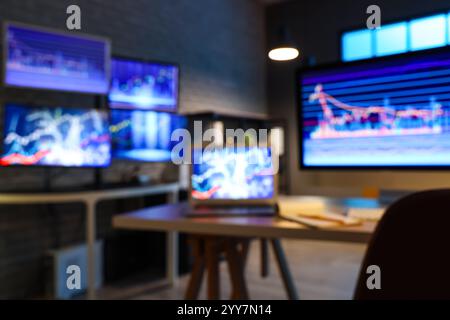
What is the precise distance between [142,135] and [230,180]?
1739mm

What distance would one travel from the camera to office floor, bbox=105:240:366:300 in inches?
104

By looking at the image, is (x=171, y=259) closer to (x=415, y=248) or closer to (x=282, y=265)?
(x=282, y=265)

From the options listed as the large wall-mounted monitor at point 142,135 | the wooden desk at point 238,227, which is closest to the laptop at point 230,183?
the wooden desk at point 238,227

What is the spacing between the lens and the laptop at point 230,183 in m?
1.51

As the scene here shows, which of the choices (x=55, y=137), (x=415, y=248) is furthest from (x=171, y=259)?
(x=415, y=248)

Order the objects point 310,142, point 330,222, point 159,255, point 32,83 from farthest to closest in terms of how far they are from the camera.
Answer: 1. point 159,255
2. point 32,83
3. point 310,142
4. point 330,222

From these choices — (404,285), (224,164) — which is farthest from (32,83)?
(404,285)

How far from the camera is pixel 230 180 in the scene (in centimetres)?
151

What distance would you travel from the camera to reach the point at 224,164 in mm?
1527

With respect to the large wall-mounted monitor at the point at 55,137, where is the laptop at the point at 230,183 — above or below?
below

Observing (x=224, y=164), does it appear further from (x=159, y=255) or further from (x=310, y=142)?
(x=159, y=255)

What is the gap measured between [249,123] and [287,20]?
5.02ft

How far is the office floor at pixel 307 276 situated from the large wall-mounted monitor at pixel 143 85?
1.41m

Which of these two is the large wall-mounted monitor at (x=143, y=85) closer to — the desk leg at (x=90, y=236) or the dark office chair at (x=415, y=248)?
the desk leg at (x=90, y=236)
